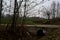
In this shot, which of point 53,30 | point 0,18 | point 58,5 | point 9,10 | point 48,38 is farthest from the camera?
point 58,5

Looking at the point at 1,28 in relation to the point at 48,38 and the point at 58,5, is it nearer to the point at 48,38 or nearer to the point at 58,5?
the point at 48,38

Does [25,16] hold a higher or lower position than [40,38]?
higher

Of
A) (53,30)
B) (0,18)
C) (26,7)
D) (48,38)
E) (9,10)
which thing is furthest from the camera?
(53,30)

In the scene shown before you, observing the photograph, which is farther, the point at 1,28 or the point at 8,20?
the point at 1,28

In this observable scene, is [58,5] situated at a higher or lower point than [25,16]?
higher

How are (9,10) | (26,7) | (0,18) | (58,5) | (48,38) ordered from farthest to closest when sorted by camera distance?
(58,5)
(48,38)
(0,18)
(9,10)
(26,7)

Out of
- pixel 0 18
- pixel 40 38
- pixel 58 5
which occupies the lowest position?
pixel 40 38

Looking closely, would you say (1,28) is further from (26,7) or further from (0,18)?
(26,7)

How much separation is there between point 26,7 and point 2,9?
5.64ft

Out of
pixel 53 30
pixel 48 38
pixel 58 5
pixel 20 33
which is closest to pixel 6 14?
pixel 20 33

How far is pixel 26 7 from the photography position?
7426mm

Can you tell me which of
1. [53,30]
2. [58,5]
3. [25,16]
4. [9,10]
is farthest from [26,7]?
[58,5]


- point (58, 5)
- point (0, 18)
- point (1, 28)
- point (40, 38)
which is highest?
point (58, 5)

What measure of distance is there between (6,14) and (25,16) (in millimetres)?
1284
